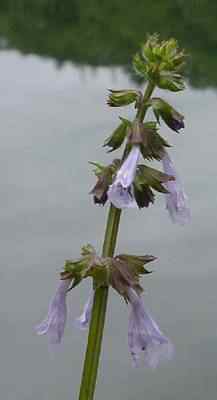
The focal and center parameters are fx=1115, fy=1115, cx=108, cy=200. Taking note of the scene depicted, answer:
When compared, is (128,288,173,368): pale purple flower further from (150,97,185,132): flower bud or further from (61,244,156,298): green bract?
(150,97,185,132): flower bud

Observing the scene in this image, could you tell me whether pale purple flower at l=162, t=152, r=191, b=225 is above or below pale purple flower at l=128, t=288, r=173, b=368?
above

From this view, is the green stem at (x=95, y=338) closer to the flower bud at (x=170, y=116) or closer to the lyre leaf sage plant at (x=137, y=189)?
the lyre leaf sage plant at (x=137, y=189)

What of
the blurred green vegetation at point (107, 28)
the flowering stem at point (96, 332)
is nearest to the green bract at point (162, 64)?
the flowering stem at point (96, 332)

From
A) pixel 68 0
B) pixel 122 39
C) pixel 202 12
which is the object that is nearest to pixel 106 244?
pixel 122 39

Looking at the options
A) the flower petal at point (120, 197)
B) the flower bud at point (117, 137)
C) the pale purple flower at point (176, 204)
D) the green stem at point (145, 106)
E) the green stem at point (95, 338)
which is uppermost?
the green stem at point (145, 106)

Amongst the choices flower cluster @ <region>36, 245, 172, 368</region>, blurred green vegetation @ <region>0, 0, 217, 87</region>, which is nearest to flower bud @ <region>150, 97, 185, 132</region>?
flower cluster @ <region>36, 245, 172, 368</region>

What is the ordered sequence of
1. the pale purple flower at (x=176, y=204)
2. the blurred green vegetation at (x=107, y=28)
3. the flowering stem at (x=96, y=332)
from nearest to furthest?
1. the flowering stem at (x=96, y=332)
2. the pale purple flower at (x=176, y=204)
3. the blurred green vegetation at (x=107, y=28)

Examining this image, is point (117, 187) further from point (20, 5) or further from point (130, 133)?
point (20, 5)
